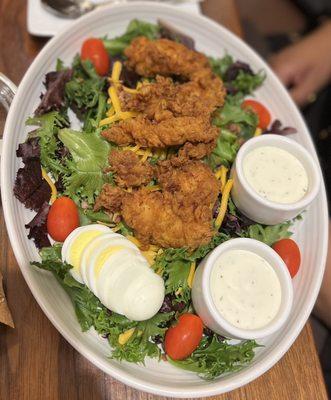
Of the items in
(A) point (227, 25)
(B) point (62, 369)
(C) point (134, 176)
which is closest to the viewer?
(B) point (62, 369)

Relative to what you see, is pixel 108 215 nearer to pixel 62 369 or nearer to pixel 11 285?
pixel 11 285

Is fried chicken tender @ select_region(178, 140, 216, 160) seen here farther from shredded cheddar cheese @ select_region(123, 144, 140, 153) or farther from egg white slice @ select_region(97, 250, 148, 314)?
egg white slice @ select_region(97, 250, 148, 314)

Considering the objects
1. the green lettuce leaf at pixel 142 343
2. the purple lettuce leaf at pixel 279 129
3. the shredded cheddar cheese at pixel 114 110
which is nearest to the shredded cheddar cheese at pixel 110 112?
the shredded cheddar cheese at pixel 114 110

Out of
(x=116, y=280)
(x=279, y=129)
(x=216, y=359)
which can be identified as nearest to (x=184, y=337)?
(x=216, y=359)

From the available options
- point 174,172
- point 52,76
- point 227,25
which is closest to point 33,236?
point 174,172

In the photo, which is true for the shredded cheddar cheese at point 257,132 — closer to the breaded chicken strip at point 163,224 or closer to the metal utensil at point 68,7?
the breaded chicken strip at point 163,224

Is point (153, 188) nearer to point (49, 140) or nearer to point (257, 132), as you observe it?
point (49, 140)

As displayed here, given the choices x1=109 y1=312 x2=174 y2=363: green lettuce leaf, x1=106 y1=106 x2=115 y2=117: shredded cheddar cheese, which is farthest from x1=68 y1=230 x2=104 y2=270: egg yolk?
x1=106 y1=106 x2=115 y2=117: shredded cheddar cheese
